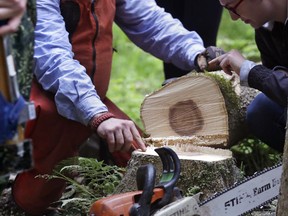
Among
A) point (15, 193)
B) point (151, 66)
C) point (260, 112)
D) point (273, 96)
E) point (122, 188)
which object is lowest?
point (151, 66)

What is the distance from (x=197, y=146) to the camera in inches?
143

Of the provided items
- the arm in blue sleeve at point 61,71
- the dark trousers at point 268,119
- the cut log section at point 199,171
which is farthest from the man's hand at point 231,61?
the arm in blue sleeve at point 61,71

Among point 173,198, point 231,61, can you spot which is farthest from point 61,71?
point 173,198

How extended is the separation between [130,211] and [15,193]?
1.31 meters

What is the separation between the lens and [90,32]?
383 centimetres

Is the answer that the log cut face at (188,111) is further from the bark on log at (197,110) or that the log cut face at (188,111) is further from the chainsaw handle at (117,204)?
the chainsaw handle at (117,204)

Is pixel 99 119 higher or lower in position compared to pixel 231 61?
lower

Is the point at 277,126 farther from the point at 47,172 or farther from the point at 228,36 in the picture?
the point at 228,36

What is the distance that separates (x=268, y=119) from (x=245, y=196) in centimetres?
74

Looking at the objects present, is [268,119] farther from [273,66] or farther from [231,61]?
[231,61]

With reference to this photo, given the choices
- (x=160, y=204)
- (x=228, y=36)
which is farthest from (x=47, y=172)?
(x=228, y=36)

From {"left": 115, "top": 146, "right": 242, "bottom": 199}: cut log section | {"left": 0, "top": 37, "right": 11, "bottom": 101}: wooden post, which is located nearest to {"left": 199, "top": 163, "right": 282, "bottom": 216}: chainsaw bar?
{"left": 115, "top": 146, "right": 242, "bottom": 199}: cut log section

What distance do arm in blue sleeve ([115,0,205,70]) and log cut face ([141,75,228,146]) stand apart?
301 mm

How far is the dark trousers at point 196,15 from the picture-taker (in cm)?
473
